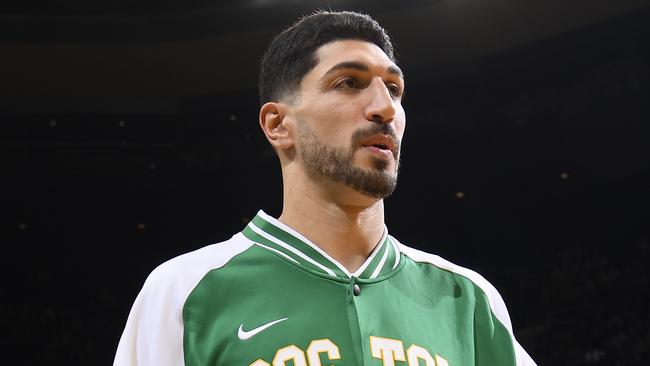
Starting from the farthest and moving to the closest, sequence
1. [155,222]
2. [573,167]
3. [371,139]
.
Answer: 1. [155,222]
2. [573,167]
3. [371,139]

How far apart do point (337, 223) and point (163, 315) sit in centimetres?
30

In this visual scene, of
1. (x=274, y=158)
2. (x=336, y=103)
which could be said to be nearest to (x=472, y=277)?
(x=336, y=103)

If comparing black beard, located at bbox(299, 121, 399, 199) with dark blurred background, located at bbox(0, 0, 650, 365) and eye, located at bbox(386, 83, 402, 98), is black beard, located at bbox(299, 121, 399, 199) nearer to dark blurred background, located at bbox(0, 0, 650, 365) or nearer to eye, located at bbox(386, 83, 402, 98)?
eye, located at bbox(386, 83, 402, 98)

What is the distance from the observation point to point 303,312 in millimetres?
1258

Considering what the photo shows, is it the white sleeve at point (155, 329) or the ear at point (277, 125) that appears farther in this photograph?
the ear at point (277, 125)

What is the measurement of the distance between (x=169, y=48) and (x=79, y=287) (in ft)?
7.00

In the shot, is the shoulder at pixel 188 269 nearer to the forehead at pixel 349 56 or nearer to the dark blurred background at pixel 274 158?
the forehead at pixel 349 56

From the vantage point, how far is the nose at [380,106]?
1312 mm

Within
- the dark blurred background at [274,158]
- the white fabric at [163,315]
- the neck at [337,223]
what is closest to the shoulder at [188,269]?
the white fabric at [163,315]

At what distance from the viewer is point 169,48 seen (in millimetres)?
6270

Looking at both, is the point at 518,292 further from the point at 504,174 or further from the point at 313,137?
the point at 313,137

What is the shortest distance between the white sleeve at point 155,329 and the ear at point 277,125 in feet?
0.90

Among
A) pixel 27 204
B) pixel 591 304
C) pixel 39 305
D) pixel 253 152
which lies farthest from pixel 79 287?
pixel 591 304

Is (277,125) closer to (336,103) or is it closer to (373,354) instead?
(336,103)
